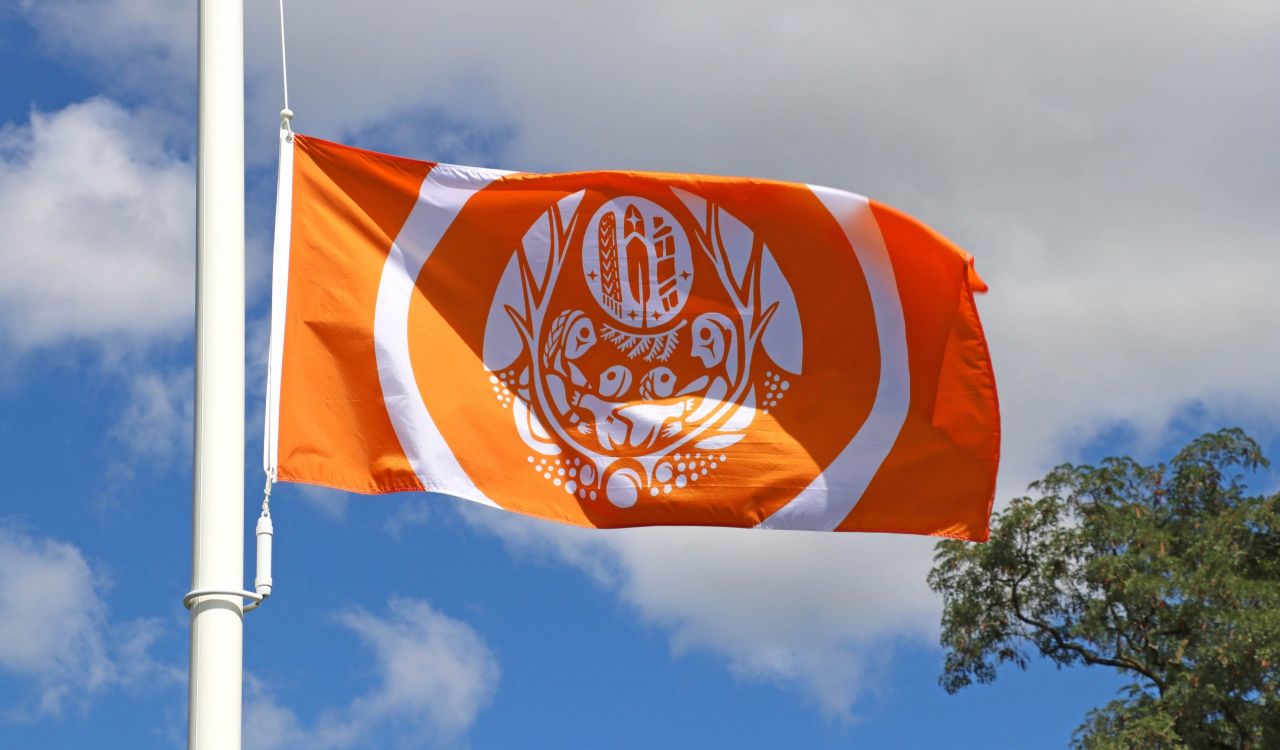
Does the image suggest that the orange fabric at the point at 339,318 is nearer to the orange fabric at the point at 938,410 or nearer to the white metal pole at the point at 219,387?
the white metal pole at the point at 219,387

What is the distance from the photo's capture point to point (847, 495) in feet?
29.0

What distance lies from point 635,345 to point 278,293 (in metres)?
2.00

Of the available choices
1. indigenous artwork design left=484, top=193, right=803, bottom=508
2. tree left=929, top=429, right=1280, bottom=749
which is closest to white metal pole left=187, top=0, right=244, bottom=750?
indigenous artwork design left=484, top=193, right=803, bottom=508

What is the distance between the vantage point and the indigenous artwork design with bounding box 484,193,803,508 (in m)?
8.55

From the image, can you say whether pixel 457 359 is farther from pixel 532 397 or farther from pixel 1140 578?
pixel 1140 578

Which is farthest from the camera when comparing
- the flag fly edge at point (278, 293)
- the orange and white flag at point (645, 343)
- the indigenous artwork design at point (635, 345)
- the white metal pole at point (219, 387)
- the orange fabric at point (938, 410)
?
the orange fabric at point (938, 410)

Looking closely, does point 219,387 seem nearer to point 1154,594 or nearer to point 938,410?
point 938,410

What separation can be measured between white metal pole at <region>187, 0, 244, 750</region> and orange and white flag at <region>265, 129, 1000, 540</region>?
1.14 metres

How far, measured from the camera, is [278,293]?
760cm

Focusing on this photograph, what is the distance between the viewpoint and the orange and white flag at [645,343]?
8.09 metres

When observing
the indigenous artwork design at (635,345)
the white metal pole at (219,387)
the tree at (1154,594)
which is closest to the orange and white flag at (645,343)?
the indigenous artwork design at (635,345)

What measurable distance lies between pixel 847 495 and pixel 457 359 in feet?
6.97

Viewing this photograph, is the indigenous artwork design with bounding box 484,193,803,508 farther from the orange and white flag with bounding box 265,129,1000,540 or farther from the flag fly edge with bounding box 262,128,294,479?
the flag fly edge with bounding box 262,128,294,479

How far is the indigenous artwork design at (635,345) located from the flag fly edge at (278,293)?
1225 mm
